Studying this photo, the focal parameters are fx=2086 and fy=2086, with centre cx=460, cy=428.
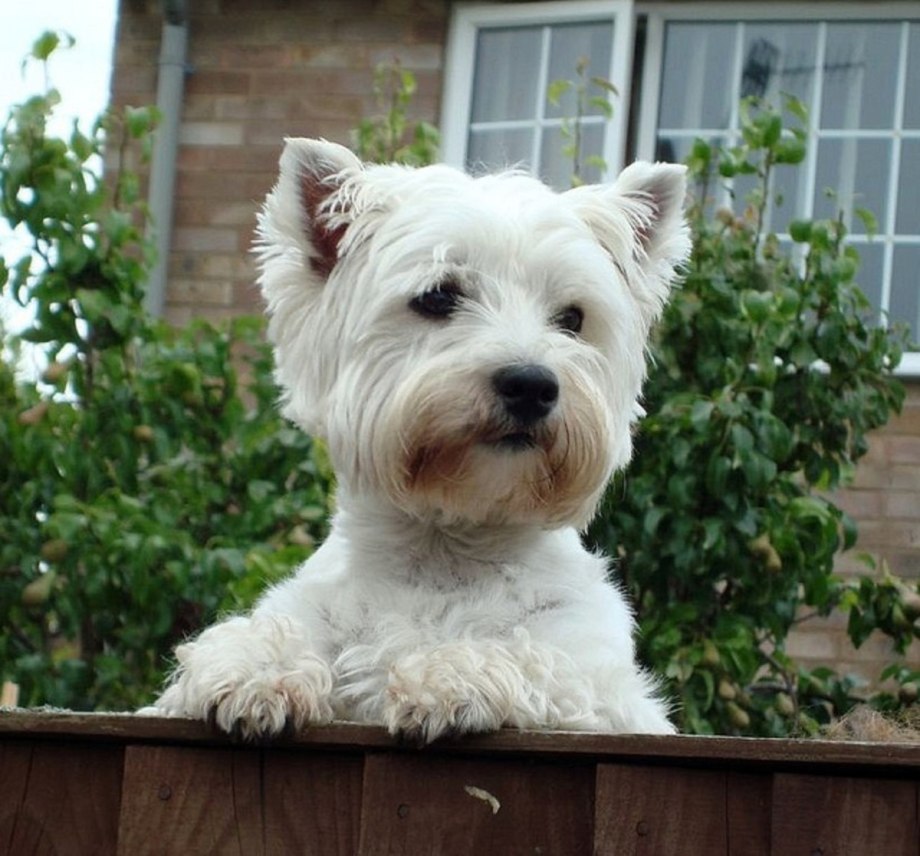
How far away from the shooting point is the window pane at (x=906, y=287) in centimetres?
818

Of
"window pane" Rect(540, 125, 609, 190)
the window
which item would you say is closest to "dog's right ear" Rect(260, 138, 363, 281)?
"window pane" Rect(540, 125, 609, 190)

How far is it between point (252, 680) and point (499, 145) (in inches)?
226

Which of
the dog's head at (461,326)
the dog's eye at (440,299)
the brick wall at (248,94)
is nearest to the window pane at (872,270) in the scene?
the brick wall at (248,94)

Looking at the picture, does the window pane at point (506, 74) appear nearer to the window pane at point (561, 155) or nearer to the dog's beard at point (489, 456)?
the window pane at point (561, 155)

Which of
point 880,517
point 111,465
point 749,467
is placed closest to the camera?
point 749,467

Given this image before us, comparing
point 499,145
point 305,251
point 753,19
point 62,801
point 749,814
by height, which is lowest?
point 62,801

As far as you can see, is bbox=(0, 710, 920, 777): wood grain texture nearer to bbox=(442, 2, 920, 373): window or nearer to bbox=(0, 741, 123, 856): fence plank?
bbox=(0, 741, 123, 856): fence plank

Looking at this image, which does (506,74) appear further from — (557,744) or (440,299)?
(557,744)

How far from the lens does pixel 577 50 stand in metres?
8.52

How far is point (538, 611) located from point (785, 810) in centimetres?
89

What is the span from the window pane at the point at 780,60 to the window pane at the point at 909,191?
1.57ft

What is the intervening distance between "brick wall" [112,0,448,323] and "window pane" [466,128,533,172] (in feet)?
0.73

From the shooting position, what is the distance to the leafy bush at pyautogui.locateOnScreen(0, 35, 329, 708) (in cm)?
534

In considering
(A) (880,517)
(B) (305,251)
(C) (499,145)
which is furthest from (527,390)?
(C) (499,145)
